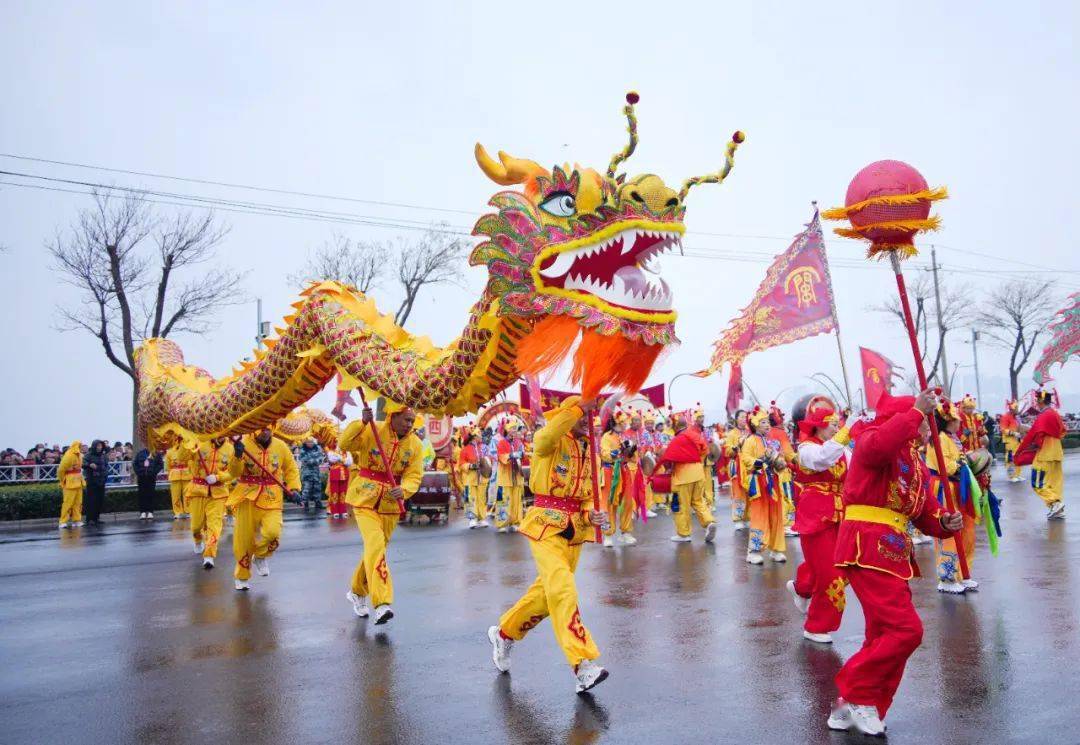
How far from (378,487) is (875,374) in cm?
422

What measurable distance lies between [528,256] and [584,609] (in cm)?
413

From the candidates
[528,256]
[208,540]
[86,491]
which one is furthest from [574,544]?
[86,491]

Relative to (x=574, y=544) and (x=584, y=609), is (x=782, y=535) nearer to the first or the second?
(x=584, y=609)

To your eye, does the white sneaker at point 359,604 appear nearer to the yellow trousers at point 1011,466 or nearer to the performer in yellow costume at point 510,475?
the performer in yellow costume at point 510,475

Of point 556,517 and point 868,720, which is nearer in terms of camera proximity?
point 868,720

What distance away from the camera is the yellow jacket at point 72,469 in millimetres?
18781

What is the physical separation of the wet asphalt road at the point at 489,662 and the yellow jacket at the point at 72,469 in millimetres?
7708

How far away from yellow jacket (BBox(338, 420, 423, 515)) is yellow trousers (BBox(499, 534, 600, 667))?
2.17m

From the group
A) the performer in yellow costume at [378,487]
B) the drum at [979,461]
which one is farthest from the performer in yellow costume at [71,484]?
the drum at [979,461]

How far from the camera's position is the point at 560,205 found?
5.48 metres

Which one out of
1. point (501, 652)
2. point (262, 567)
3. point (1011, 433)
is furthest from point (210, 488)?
point (1011, 433)

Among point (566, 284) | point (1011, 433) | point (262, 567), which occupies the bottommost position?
point (262, 567)

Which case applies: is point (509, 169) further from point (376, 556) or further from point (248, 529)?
point (248, 529)

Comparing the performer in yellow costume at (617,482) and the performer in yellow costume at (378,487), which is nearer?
the performer in yellow costume at (378,487)
